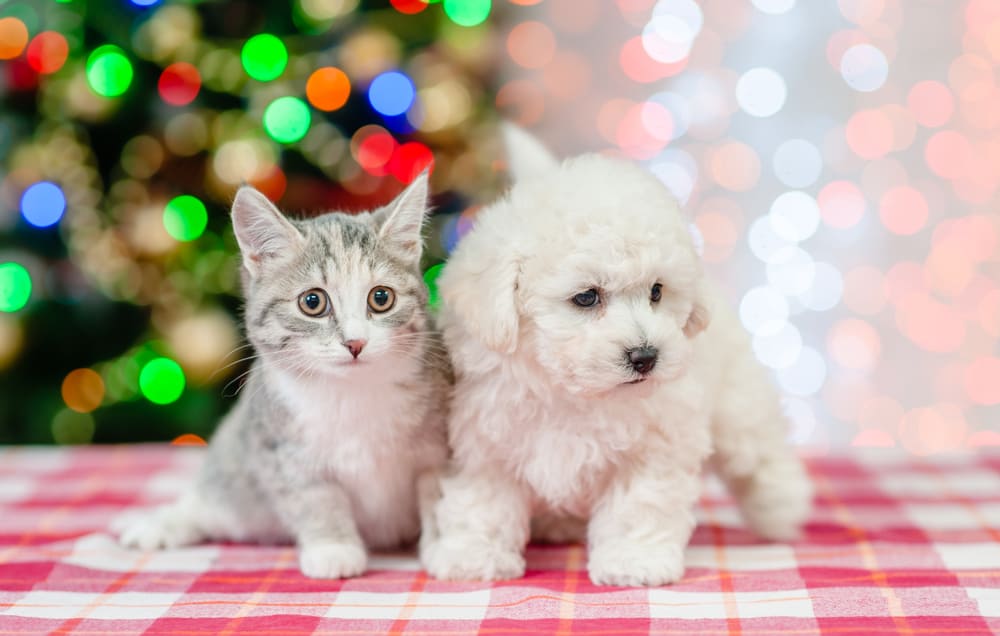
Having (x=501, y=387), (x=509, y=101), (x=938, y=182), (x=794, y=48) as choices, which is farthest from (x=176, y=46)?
(x=938, y=182)

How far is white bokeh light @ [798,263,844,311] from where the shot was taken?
149 inches

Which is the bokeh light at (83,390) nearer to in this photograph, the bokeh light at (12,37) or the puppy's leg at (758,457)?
the bokeh light at (12,37)

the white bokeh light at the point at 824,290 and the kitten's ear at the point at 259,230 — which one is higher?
the kitten's ear at the point at 259,230

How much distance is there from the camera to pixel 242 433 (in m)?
2.12

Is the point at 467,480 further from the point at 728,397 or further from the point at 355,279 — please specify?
the point at 728,397

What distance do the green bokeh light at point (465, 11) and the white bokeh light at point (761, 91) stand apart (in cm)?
118

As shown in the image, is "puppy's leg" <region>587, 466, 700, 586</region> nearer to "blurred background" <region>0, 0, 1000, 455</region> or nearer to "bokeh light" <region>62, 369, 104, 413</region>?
"blurred background" <region>0, 0, 1000, 455</region>

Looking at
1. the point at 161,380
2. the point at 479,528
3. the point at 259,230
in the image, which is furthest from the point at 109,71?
the point at 479,528

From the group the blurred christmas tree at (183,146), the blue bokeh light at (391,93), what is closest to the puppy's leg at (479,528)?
the blurred christmas tree at (183,146)

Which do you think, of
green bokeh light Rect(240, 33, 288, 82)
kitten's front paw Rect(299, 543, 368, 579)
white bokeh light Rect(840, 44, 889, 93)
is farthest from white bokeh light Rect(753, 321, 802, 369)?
kitten's front paw Rect(299, 543, 368, 579)

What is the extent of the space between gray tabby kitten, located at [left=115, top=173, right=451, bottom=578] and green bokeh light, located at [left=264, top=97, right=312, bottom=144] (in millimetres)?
1197

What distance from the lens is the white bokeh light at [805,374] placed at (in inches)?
152

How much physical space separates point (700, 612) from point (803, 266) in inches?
93.8

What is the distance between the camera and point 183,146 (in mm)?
3115
